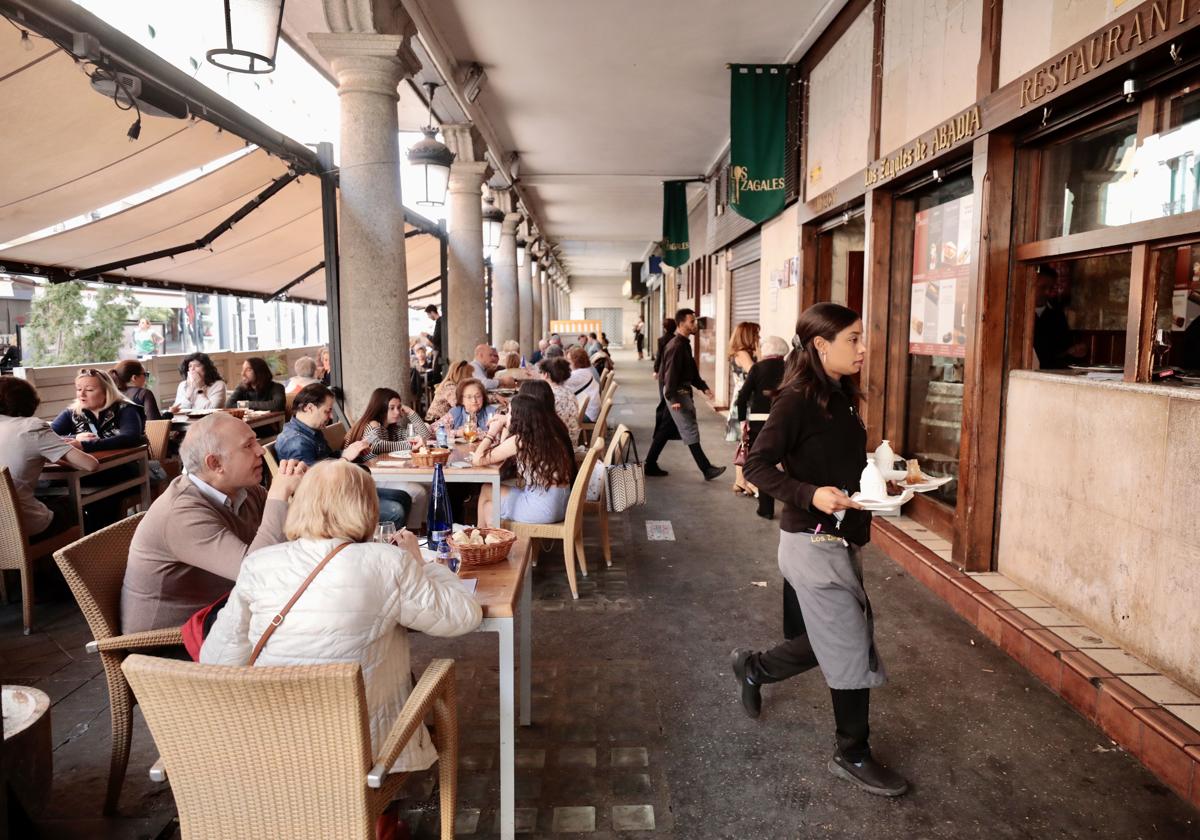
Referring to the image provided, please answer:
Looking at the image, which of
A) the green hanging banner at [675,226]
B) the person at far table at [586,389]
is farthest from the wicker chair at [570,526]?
the green hanging banner at [675,226]

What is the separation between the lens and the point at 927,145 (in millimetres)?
4719

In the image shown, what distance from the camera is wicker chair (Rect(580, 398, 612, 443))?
23.6 feet

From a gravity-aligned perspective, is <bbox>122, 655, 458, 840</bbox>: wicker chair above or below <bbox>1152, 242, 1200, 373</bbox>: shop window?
below

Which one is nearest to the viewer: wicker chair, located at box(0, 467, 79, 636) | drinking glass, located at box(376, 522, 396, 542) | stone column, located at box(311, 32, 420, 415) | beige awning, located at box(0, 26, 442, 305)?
drinking glass, located at box(376, 522, 396, 542)

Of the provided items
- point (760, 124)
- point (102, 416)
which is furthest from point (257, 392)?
point (760, 124)

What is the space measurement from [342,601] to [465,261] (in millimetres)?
8645

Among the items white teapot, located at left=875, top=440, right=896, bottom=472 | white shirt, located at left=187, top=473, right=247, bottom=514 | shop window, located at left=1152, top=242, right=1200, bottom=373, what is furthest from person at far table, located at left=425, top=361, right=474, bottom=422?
shop window, located at left=1152, top=242, right=1200, bottom=373

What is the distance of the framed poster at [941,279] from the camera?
472cm

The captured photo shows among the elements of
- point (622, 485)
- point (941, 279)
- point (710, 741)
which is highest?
point (941, 279)

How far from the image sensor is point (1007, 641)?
3.65 m

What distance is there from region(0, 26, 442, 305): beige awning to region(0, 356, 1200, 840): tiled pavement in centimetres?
293

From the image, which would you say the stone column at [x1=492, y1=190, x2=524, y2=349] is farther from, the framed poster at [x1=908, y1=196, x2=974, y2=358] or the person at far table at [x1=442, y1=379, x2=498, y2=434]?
the framed poster at [x1=908, y1=196, x2=974, y2=358]

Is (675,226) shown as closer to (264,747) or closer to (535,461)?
(535,461)

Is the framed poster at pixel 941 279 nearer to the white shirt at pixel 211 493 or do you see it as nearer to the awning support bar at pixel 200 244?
the white shirt at pixel 211 493
